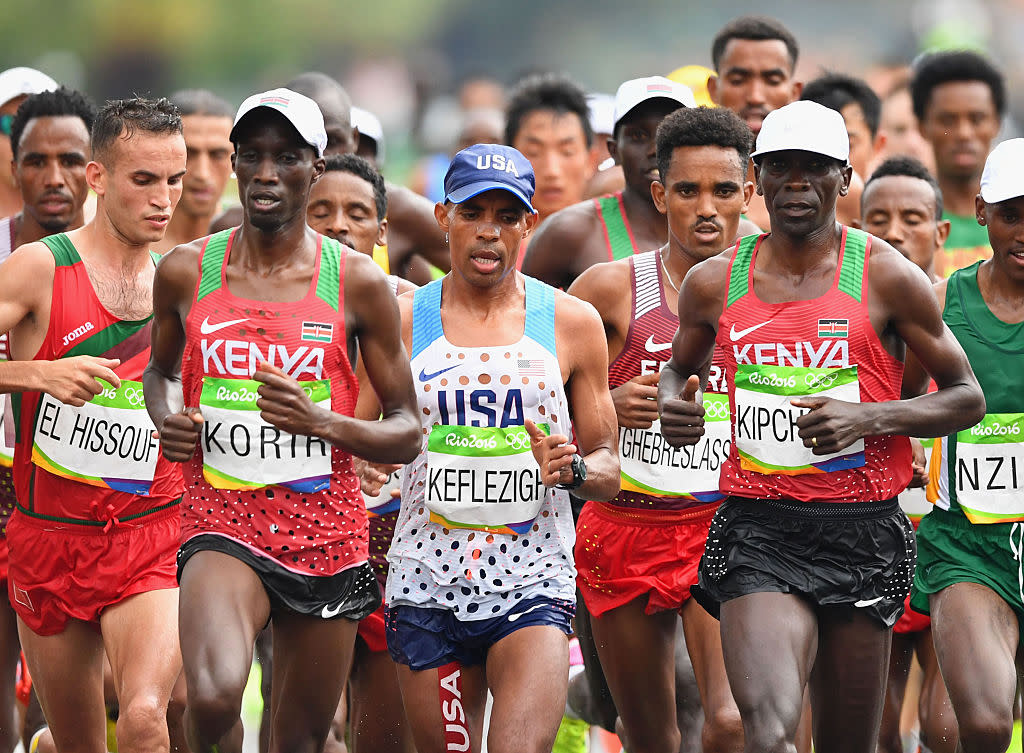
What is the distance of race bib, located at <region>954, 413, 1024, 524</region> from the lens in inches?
285

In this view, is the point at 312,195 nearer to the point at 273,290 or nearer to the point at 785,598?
the point at 273,290

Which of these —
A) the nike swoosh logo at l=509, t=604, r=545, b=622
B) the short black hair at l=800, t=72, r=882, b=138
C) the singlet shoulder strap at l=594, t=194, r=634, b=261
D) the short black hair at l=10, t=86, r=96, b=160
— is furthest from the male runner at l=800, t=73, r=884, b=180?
the nike swoosh logo at l=509, t=604, r=545, b=622

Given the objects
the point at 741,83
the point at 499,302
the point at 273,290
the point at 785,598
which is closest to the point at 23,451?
the point at 273,290

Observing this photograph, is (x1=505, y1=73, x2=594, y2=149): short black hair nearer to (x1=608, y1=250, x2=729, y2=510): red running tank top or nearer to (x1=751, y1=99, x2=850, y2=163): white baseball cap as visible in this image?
(x1=608, y1=250, x2=729, y2=510): red running tank top

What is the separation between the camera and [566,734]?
9.31m

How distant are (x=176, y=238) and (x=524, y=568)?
430 cm

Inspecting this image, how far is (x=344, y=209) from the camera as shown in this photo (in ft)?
27.7

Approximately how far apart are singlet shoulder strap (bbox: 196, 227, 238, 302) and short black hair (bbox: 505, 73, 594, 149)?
5.17 m

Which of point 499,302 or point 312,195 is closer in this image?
point 499,302

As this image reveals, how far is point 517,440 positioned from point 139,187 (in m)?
2.11

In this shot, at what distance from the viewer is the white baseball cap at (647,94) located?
29.1 feet

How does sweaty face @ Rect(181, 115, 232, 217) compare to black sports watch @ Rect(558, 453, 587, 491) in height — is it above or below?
above

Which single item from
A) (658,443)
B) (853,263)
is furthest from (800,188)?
(658,443)

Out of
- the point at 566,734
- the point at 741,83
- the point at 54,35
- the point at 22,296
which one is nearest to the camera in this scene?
the point at 22,296
